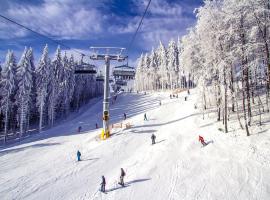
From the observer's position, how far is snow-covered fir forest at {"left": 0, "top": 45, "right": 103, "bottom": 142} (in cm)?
4478

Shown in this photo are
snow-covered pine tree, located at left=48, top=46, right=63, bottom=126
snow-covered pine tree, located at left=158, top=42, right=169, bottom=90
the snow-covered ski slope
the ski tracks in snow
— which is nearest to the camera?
the ski tracks in snow

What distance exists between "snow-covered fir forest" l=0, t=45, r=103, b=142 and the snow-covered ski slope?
19.0m

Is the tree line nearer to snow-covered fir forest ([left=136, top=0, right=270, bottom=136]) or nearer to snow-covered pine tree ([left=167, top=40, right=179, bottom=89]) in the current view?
snow-covered pine tree ([left=167, top=40, right=179, bottom=89])

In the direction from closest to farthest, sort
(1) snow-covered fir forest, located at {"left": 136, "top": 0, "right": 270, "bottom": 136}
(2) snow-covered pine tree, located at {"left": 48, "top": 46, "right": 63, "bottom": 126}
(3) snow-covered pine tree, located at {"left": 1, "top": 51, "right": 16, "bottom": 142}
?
(1) snow-covered fir forest, located at {"left": 136, "top": 0, "right": 270, "bottom": 136}
(3) snow-covered pine tree, located at {"left": 1, "top": 51, "right": 16, "bottom": 142}
(2) snow-covered pine tree, located at {"left": 48, "top": 46, "right": 63, "bottom": 126}

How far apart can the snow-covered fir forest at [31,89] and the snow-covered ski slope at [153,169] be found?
62.2 feet

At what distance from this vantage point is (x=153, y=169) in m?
18.5

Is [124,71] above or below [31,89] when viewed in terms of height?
above

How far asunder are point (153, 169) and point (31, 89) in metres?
41.9

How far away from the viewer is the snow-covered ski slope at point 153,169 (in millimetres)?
15023

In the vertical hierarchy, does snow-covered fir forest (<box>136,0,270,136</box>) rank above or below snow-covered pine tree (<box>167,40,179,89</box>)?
below

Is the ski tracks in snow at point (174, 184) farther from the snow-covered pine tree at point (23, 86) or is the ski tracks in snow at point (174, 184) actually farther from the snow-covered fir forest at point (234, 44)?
the snow-covered pine tree at point (23, 86)

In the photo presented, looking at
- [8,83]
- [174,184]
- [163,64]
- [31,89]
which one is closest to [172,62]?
[163,64]

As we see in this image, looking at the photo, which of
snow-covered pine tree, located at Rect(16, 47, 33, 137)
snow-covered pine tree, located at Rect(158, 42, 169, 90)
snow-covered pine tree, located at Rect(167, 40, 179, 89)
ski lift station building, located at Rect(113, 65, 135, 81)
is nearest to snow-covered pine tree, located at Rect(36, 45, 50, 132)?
snow-covered pine tree, located at Rect(16, 47, 33, 137)

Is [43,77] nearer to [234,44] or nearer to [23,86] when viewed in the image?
[23,86]
